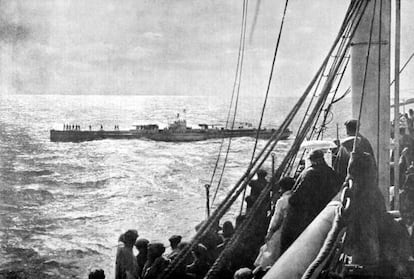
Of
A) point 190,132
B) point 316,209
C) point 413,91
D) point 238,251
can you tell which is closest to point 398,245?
point 316,209

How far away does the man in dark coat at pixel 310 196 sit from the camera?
4371 mm

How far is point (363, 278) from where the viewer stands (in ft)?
12.7

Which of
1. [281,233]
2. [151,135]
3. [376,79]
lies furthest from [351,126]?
[151,135]

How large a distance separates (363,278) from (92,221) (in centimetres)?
2463

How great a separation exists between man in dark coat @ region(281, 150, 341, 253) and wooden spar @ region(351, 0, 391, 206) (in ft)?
2.49

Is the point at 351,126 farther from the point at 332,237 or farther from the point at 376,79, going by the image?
the point at 332,237

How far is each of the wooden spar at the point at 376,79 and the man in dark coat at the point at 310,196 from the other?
2.49 feet

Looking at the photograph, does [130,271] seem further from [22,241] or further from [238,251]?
[22,241]

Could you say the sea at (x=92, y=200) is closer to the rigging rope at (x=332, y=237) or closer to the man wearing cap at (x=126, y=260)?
the man wearing cap at (x=126, y=260)

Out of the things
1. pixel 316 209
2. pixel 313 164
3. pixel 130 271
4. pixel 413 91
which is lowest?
pixel 130 271

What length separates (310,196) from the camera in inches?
179

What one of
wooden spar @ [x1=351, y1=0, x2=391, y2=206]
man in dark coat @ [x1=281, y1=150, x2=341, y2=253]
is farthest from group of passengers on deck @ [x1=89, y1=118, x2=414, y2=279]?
wooden spar @ [x1=351, y1=0, x2=391, y2=206]

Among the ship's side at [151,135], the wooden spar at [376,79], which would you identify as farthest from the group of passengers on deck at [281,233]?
the ship's side at [151,135]

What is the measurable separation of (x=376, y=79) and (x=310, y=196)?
1.57 metres
